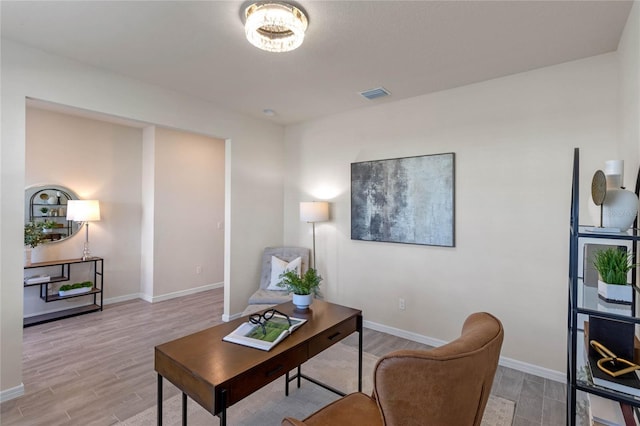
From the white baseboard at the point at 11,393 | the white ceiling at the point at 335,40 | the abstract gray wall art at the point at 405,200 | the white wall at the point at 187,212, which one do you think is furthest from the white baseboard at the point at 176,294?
the white ceiling at the point at 335,40

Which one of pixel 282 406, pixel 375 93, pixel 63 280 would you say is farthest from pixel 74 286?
pixel 375 93

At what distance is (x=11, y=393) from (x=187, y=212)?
126 inches

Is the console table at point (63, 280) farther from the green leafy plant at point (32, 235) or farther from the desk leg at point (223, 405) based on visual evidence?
the desk leg at point (223, 405)

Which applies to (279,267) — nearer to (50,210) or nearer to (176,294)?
(176,294)

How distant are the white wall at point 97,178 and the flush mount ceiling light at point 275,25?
3.76 metres

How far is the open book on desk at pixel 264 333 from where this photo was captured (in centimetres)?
169

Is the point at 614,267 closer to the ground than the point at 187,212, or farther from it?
closer to the ground

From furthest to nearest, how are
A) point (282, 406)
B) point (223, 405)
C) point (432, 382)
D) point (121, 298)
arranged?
point (121, 298) → point (282, 406) → point (223, 405) → point (432, 382)

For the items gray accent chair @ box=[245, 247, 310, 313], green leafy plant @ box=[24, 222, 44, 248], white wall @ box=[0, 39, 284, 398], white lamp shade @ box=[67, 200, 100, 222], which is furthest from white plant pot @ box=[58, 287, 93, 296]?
gray accent chair @ box=[245, 247, 310, 313]

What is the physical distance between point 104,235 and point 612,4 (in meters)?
5.88

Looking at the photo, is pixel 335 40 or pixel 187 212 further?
pixel 187 212

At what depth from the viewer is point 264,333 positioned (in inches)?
71.0

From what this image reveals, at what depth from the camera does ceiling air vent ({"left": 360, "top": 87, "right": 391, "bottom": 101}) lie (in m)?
3.21

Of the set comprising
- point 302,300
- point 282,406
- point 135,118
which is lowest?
point 282,406
